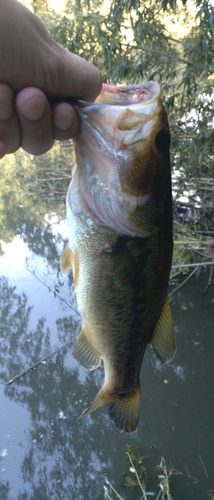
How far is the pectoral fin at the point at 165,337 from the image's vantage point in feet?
4.75

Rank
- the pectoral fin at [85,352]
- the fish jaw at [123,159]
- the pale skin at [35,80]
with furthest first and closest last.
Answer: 1. the pectoral fin at [85,352]
2. the fish jaw at [123,159]
3. the pale skin at [35,80]

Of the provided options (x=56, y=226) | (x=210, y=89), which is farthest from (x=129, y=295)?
(x=56, y=226)

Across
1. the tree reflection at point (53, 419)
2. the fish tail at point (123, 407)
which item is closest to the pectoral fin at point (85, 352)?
the fish tail at point (123, 407)

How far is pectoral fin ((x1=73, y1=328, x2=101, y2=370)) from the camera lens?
1507 mm

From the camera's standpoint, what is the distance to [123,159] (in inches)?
45.7

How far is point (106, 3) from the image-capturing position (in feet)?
14.6

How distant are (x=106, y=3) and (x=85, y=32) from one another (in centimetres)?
60

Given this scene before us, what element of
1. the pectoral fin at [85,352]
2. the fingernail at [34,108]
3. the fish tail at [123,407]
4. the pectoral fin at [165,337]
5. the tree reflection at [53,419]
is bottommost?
the tree reflection at [53,419]

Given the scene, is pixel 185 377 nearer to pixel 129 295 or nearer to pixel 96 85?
pixel 129 295

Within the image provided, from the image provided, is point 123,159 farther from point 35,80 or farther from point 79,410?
point 79,410

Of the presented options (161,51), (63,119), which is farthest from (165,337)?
(161,51)

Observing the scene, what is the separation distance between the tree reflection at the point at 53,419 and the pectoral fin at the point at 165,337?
6.96 ft

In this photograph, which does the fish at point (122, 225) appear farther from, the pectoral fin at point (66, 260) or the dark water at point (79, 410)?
the dark water at point (79, 410)

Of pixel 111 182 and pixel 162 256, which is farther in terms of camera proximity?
pixel 162 256
